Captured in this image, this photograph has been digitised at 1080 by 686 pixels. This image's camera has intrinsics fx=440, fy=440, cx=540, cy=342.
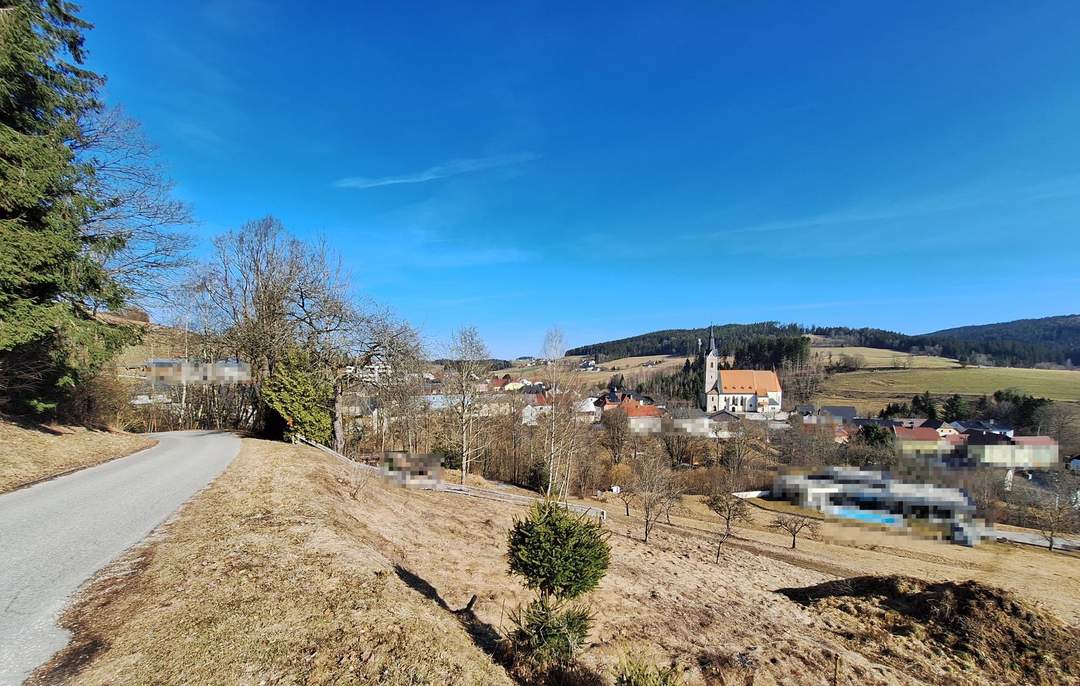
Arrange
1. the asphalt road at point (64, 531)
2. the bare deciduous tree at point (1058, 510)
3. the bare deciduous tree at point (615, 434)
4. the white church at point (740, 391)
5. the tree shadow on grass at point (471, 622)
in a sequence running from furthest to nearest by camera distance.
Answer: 1. the white church at point (740, 391)
2. the bare deciduous tree at point (615, 434)
3. the bare deciduous tree at point (1058, 510)
4. the tree shadow on grass at point (471, 622)
5. the asphalt road at point (64, 531)

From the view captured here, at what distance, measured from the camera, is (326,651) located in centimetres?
431

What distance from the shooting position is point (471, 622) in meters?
6.92

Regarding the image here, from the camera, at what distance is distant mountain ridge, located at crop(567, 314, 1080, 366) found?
11619 cm

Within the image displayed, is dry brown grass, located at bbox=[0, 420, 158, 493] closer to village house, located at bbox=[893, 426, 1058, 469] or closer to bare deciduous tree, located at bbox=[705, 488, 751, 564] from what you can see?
bare deciduous tree, located at bbox=[705, 488, 751, 564]

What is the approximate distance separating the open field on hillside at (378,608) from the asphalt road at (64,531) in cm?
29

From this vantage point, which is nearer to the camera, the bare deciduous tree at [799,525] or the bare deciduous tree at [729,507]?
the bare deciduous tree at [799,525]

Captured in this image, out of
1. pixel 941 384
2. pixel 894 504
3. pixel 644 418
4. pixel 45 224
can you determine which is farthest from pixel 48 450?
pixel 941 384

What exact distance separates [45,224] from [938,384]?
111m

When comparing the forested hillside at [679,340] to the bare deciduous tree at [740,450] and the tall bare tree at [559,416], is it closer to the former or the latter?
the bare deciduous tree at [740,450]

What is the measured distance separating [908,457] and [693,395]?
74.4m

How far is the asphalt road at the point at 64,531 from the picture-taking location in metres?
4.18

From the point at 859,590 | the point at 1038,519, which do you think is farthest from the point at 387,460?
the point at 1038,519

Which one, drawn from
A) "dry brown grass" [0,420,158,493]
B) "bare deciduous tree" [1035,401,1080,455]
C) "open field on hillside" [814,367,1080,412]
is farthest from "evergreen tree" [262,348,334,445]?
"open field on hillside" [814,367,1080,412]

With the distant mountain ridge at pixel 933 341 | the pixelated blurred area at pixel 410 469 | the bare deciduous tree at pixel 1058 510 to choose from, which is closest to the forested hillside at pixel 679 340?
the distant mountain ridge at pixel 933 341
